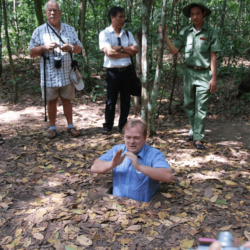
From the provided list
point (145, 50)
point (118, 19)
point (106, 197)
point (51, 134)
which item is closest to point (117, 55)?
point (145, 50)

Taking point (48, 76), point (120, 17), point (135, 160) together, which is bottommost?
point (135, 160)

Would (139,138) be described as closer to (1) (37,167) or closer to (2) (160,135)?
(1) (37,167)

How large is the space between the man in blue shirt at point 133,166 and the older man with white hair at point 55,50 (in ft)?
6.57

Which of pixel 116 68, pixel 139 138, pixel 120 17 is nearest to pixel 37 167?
pixel 139 138

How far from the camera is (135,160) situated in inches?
116

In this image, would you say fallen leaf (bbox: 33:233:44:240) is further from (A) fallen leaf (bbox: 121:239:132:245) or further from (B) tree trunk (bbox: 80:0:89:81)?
(B) tree trunk (bbox: 80:0:89:81)

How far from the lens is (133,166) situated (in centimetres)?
307

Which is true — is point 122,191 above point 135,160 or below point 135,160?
below

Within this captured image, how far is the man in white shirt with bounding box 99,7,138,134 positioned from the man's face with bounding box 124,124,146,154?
2100 millimetres

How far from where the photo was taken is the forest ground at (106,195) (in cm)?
278

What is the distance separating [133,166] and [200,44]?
2520mm

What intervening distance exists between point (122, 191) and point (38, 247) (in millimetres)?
1142

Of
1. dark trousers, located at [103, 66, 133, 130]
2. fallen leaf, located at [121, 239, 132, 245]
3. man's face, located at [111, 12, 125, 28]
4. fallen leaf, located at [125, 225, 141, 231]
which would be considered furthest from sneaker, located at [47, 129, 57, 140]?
fallen leaf, located at [121, 239, 132, 245]

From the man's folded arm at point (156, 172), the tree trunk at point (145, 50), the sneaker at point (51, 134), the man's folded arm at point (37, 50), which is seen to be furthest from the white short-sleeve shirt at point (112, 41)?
the man's folded arm at point (156, 172)
